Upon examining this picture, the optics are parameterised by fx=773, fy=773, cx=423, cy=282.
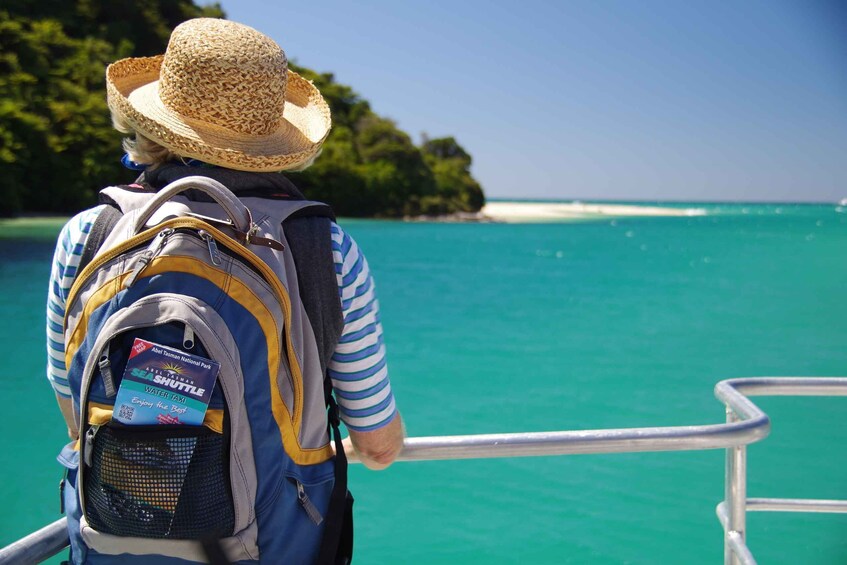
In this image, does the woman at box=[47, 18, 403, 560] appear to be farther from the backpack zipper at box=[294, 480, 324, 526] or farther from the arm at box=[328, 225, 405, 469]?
the backpack zipper at box=[294, 480, 324, 526]

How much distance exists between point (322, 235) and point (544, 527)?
555cm

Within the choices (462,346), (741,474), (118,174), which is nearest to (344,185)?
(118,174)

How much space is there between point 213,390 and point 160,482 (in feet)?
0.39

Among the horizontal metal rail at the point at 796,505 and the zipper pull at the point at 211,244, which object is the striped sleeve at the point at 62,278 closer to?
the zipper pull at the point at 211,244

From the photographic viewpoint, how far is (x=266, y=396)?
96 centimetres

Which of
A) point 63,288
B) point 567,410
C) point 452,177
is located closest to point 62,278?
point 63,288

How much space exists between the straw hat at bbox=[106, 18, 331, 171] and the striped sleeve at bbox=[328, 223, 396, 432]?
6.6 inches

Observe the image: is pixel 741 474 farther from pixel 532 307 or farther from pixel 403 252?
pixel 403 252

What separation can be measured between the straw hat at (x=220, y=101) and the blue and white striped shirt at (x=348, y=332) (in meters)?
0.14

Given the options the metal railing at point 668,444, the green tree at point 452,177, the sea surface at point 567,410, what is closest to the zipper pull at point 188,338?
the metal railing at point 668,444

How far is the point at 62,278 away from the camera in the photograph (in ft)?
3.50

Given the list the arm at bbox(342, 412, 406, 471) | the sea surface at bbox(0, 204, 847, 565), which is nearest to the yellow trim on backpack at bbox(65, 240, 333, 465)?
the arm at bbox(342, 412, 406, 471)

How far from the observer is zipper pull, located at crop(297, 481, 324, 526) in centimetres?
102

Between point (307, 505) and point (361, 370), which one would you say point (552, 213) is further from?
point (307, 505)
